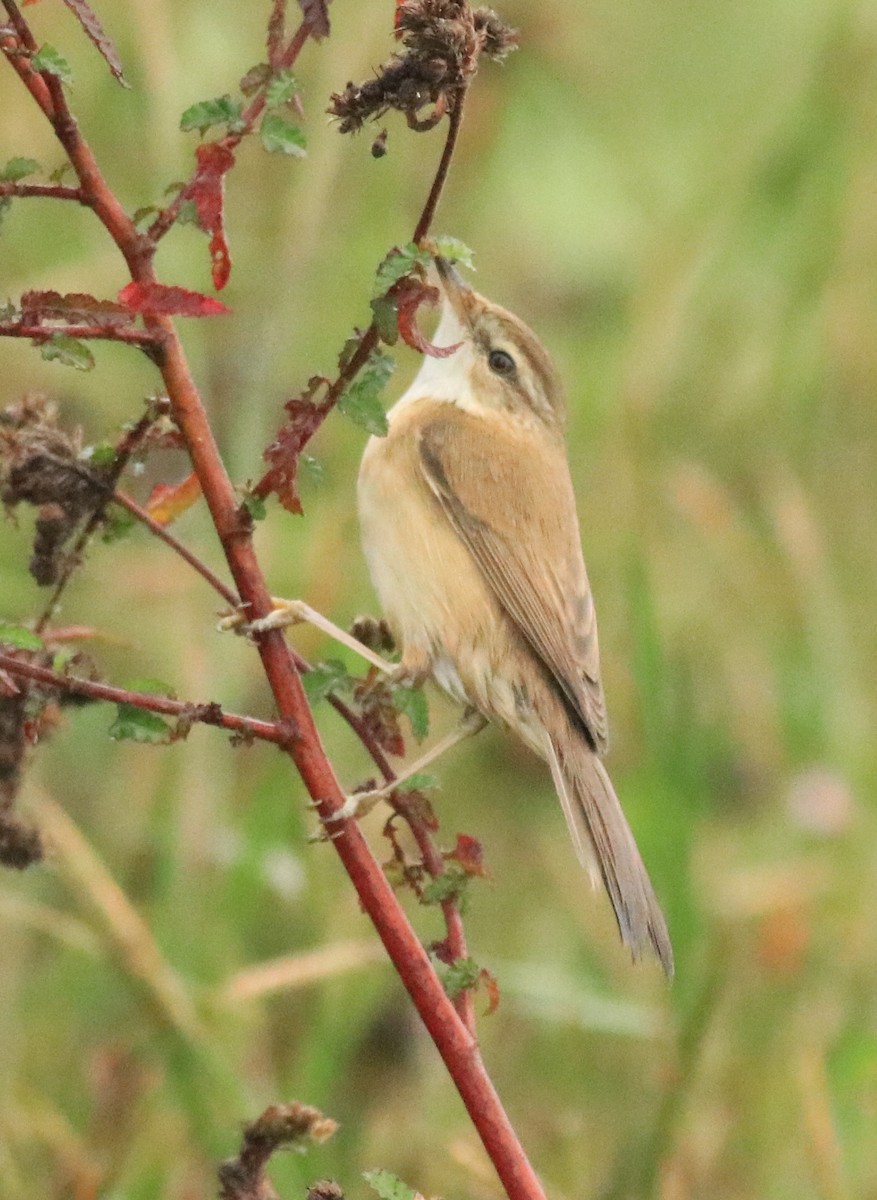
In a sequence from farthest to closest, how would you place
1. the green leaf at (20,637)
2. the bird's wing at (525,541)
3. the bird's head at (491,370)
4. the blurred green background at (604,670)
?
1. the bird's head at (491,370)
2. the blurred green background at (604,670)
3. the bird's wing at (525,541)
4. the green leaf at (20,637)

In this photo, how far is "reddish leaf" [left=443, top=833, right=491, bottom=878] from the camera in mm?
2018

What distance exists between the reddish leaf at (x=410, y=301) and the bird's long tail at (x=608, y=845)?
37.8 inches

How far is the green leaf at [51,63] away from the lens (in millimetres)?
1707

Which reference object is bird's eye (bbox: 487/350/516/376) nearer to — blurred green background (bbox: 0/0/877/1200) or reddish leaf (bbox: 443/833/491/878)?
blurred green background (bbox: 0/0/877/1200)

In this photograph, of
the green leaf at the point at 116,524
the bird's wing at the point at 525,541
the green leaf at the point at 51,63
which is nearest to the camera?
the green leaf at the point at 51,63

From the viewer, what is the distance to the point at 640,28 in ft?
24.7

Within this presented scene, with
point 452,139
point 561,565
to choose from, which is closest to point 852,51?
point 561,565

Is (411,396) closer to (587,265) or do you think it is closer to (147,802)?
(147,802)

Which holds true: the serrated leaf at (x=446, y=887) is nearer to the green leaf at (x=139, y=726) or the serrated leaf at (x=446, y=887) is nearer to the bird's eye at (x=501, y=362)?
the green leaf at (x=139, y=726)

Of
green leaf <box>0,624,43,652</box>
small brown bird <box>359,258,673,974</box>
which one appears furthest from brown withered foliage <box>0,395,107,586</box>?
small brown bird <box>359,258,673,974</box>

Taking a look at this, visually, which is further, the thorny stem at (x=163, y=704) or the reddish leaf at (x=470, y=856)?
the reddish leaf at (x=470, y=856)

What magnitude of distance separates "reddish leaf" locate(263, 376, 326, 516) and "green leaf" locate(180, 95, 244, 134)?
0.28m

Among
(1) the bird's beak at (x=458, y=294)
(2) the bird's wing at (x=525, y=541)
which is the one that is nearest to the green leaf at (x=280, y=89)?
(2) the bird's wing at (x=525, y=541)

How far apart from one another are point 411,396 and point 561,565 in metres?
0.66
